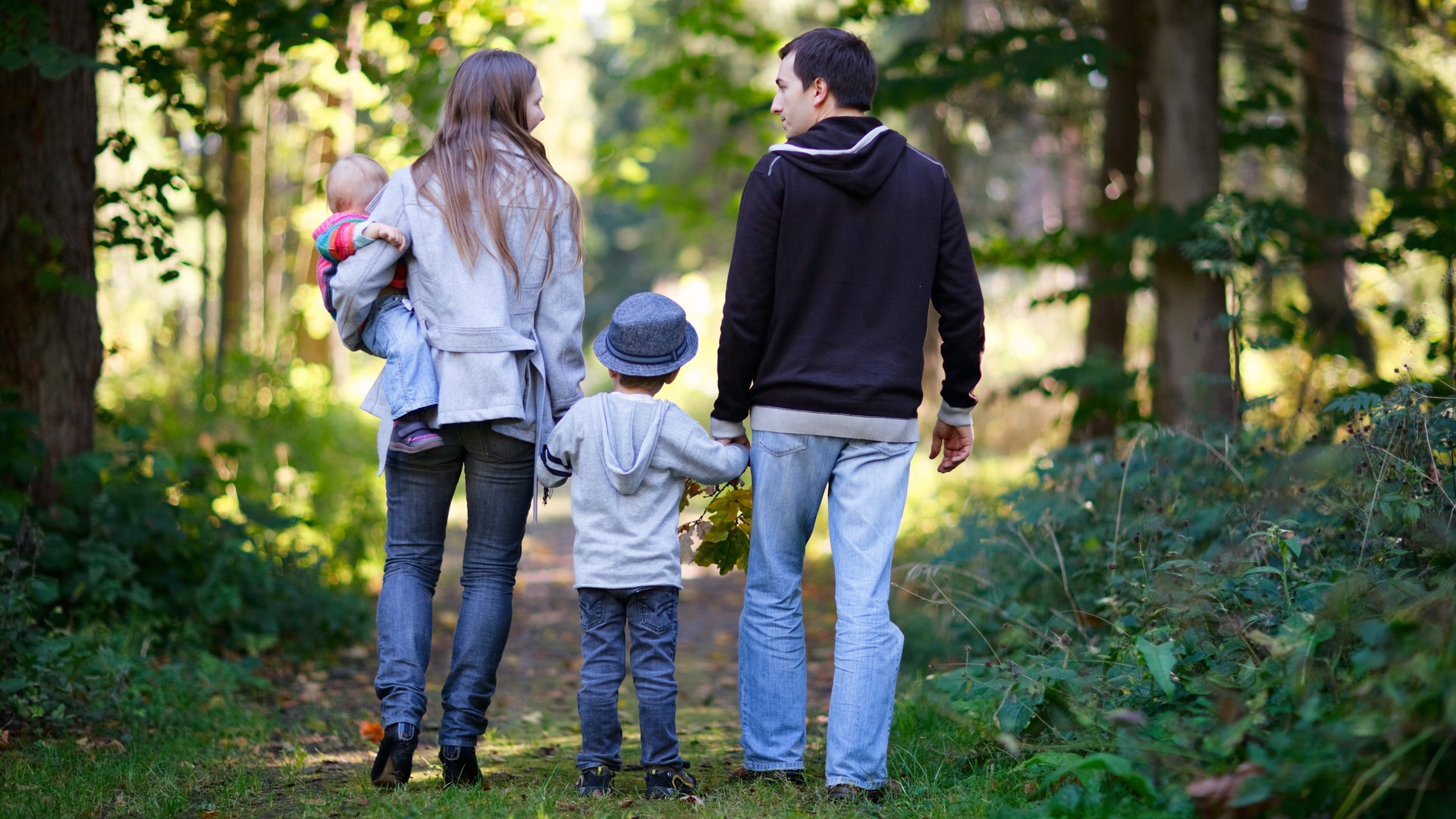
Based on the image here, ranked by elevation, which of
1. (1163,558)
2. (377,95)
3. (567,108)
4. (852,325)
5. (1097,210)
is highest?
(567,108)

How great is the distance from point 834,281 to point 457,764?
1830mm

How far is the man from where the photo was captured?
11.1 ft

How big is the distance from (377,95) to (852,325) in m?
6.63

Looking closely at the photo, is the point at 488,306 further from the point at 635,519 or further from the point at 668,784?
the point at 668,784

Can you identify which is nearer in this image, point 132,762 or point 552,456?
point 552,456

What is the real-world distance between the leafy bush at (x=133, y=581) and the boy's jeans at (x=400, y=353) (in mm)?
1873

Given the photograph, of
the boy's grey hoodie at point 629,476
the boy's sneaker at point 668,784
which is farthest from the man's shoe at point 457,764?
the boy's grey hoodie at point 629,476

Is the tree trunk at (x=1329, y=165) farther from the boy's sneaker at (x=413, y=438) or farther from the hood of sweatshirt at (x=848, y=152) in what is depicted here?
the boy's sneaker at (x=413, y=438)

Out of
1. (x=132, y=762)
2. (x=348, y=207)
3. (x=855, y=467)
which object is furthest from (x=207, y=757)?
(x=855, y=467)

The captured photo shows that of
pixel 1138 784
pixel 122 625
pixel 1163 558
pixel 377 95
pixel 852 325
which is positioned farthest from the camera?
pixel 377 95

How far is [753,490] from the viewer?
11.6ft

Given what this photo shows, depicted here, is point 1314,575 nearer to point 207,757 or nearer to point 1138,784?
point 1138,784

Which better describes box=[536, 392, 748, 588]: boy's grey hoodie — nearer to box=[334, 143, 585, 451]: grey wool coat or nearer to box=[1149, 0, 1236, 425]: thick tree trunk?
box=[334, 143, 585, 451]: grey wool coat

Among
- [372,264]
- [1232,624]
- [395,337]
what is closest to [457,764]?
[395,337]
